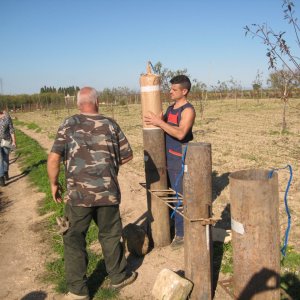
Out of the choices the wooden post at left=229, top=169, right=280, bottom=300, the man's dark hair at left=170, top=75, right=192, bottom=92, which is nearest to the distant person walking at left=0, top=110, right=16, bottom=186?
the man's dark hair at left=170, top=75, right=192, bottom=92

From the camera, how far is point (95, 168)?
3219 mm

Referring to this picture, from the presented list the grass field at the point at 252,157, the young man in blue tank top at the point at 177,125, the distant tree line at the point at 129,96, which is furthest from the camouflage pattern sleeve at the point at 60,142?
the distant tree line at the point at 129,96

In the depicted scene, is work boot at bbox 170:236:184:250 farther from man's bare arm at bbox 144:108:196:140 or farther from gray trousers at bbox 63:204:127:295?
man's bare arm at bbox 144:108:196:140

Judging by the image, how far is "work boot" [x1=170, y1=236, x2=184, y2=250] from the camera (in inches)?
169

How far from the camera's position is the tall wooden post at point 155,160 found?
3967 mm

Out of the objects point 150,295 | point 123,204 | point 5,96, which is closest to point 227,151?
point 123,204

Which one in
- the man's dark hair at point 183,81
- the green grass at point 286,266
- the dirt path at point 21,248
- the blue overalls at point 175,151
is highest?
the man's dark hair at point 183,81

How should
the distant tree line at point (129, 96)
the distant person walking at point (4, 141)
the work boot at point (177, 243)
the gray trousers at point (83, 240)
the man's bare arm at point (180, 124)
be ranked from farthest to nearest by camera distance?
→ the distant tree line at point (129, 96) → the distant person walking at point (4, 141) → the work boot at point (177, 243) → the man's bare arm at point (180, 124) → the gray trousers at point (83, 240)

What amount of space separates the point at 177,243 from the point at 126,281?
91 cm

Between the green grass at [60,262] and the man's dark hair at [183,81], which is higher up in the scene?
the man's dark hair at [183,81]

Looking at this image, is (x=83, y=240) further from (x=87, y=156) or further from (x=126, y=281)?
(x=87, y=156)

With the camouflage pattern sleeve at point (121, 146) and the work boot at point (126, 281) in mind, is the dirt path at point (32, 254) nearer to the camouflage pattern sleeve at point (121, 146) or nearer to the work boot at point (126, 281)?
the work boot at point (126, 281)

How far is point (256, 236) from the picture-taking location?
2.76 meters

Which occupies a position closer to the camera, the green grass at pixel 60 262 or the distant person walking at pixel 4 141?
the green grass at pixel 60 262
